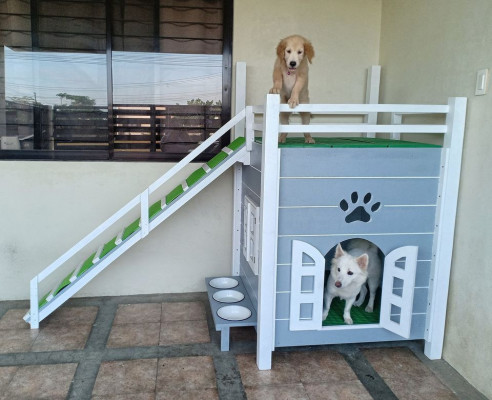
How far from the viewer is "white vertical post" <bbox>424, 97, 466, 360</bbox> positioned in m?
2.90

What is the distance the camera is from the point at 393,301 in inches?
120

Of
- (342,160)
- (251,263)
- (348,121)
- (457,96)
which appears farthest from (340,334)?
(348,121)

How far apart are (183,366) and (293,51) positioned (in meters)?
2.11

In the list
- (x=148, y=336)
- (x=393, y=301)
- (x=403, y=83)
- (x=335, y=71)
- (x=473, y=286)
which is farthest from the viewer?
(x=335, y=71)

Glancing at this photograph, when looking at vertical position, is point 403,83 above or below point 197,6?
below

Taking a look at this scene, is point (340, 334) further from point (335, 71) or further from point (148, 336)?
point (335, 71)

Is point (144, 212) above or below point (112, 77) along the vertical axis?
below

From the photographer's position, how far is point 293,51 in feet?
10.0

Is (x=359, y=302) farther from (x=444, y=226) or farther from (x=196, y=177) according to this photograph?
(x=196, y=177)

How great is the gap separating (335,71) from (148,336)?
2657 millimetres

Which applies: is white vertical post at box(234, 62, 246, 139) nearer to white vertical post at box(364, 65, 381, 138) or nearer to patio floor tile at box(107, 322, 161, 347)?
white vertical post at box(364, 65, 381, 138)

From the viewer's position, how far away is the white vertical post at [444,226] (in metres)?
2.90

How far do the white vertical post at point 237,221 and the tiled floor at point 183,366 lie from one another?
0.62 m

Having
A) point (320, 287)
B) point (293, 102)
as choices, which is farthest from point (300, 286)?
point (293, 102)
